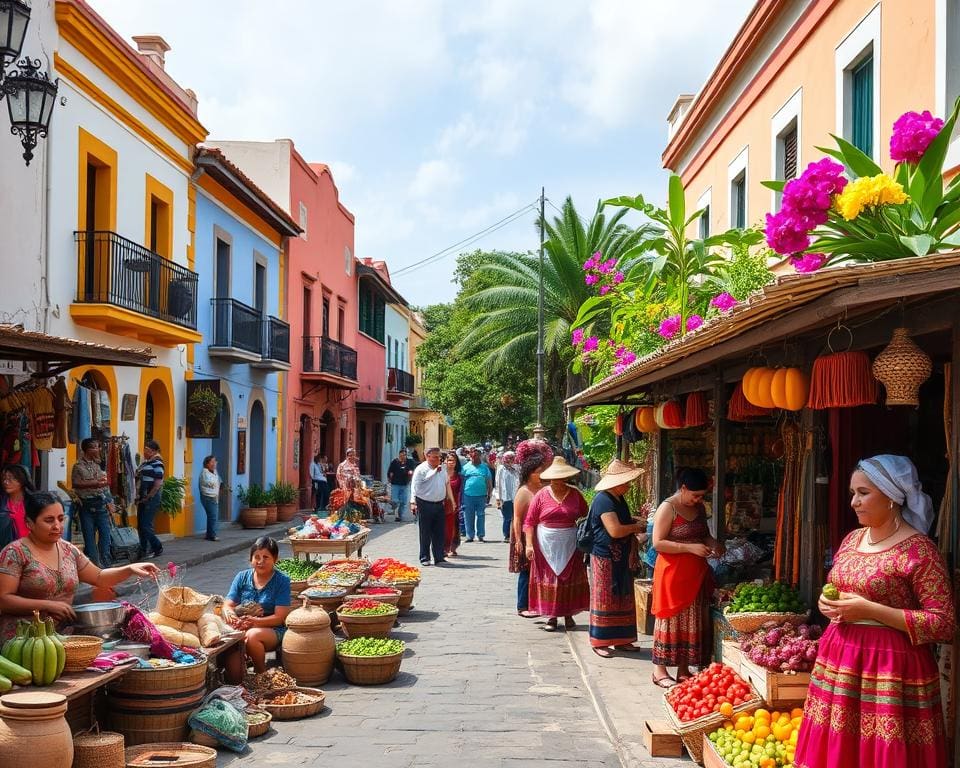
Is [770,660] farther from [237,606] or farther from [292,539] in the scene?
[292,539]

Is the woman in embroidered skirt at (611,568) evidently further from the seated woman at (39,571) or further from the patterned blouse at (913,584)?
the seated woman at (39,571)

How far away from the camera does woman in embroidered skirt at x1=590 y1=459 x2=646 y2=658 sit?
8.62m

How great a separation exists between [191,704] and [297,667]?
1620 millimetres

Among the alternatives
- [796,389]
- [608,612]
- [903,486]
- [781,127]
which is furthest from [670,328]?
[903,486]

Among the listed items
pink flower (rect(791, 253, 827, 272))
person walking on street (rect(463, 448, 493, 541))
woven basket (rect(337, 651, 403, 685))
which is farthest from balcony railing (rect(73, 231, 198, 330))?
pink flower (rect(791, 253, 827, 272))

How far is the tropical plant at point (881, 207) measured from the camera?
5469mm

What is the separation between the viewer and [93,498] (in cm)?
1314

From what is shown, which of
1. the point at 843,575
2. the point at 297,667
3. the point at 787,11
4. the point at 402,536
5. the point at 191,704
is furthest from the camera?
the point at 402,536

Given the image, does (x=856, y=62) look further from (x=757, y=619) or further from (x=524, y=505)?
(x=757, y=619)

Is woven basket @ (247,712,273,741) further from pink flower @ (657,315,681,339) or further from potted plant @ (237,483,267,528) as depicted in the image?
potted plant @ (237,483,267,528)

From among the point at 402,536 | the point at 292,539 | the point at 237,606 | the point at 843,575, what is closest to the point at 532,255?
the point at 402,536

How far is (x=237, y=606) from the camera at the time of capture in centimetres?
770

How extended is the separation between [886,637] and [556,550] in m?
5.57

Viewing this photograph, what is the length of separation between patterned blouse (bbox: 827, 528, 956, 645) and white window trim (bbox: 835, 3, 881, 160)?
567 centimetres
